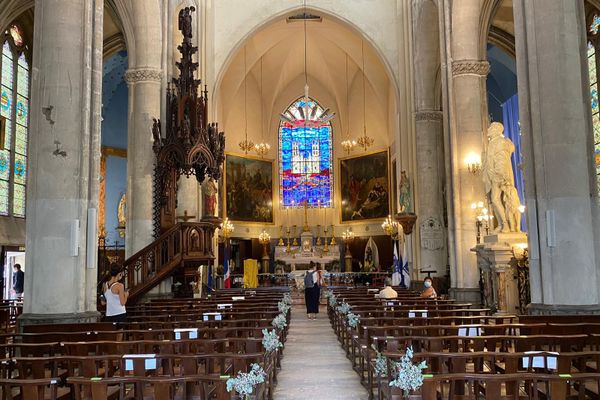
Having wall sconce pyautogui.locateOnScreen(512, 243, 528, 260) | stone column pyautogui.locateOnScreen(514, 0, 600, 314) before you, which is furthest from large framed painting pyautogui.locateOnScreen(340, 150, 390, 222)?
stone column pyautogui.locateOnScreen(514, 0, 600, 314)

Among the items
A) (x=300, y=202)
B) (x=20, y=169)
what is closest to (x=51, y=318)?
(x=20, y=169)

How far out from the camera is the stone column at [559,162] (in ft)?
36.1

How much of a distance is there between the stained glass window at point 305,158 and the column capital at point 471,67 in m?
21.1

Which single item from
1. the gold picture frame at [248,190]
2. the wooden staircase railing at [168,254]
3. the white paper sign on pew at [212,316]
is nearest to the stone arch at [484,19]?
the wooden staircase railing at [168,254]

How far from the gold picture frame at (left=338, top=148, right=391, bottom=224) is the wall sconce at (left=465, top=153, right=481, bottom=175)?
17408 millimetres

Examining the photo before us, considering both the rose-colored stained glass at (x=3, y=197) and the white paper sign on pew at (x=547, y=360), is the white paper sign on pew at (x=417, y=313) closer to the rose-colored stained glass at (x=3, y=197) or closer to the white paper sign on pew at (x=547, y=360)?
the white paper sign on pew at (x=547, y=360)

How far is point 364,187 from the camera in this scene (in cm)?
3756

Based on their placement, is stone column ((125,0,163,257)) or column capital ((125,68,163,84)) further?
column capital ((125,68,163,84))

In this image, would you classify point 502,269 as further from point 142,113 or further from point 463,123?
point 142,113

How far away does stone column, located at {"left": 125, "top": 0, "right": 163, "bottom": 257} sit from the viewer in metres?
19.6

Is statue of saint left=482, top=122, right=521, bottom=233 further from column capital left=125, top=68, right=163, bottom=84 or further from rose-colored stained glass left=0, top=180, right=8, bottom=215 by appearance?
rose-colored stained glass left=0, top=180, right=8, bottom=215

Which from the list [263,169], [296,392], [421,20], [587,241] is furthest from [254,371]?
[263,169]

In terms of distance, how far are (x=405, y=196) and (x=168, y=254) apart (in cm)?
1044

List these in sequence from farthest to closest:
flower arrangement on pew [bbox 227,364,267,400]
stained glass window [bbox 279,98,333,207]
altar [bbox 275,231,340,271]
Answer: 1. stained glass window [bbox 279,98,333,207]
2. altar [bbox 275,231,340,271]
3. flower arrangement on pew [bbox 227,364,267,400]
